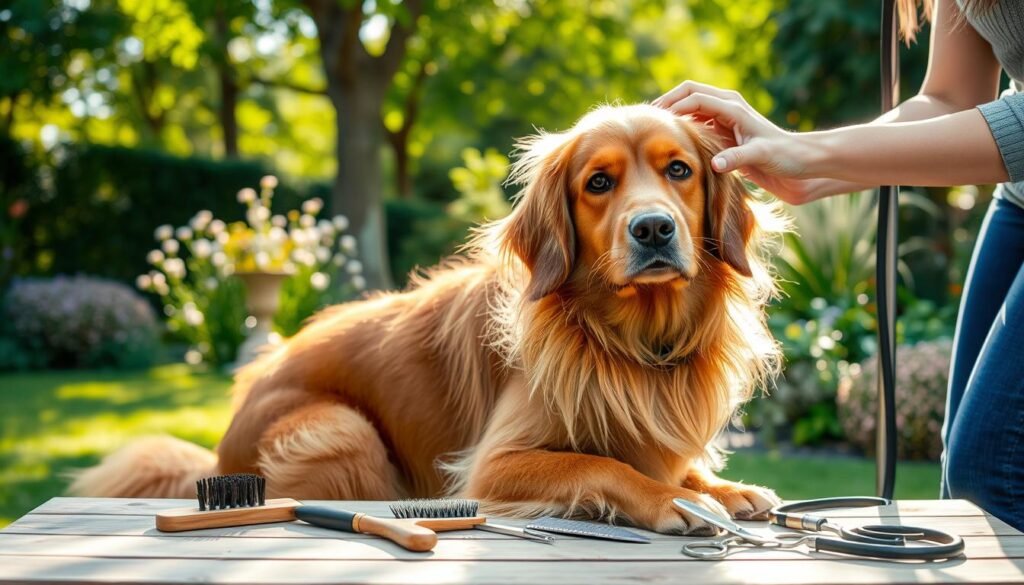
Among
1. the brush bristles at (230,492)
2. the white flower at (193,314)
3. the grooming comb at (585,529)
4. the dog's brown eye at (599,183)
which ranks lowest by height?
the grooming comb at (585,529)

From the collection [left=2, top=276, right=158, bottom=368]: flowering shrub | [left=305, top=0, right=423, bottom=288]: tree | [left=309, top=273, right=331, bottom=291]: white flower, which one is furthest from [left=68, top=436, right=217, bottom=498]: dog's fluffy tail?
[left=305, top=0, right=423, bottom=288]: tree

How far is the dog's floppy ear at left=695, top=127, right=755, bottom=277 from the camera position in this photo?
2719mm

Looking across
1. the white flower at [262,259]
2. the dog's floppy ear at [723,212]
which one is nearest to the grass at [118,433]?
the white flower at [262,259]

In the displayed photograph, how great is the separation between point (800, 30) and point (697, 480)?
12664 millimetres

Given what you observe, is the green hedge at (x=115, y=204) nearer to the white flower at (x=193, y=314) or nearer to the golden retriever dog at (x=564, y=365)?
the white flower at (x=193, y=314)

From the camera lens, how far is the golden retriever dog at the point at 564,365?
248 cm

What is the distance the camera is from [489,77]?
58.5 ft

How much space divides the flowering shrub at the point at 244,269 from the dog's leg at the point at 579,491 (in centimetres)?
575

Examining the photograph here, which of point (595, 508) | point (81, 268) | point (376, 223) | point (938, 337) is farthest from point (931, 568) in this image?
point (81, 268)

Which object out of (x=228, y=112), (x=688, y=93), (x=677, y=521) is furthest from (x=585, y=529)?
(x=228, y=112)

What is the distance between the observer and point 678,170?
2658 millimetres

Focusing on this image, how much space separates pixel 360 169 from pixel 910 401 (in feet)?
31.3

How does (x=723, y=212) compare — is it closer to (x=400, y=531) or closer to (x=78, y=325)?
(x=400, y=531)

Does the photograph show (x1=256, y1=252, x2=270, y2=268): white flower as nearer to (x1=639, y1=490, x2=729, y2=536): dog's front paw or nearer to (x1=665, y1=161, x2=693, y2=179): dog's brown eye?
(x1=665, y1=161, x2=693, y2=179): dog's brown eye
